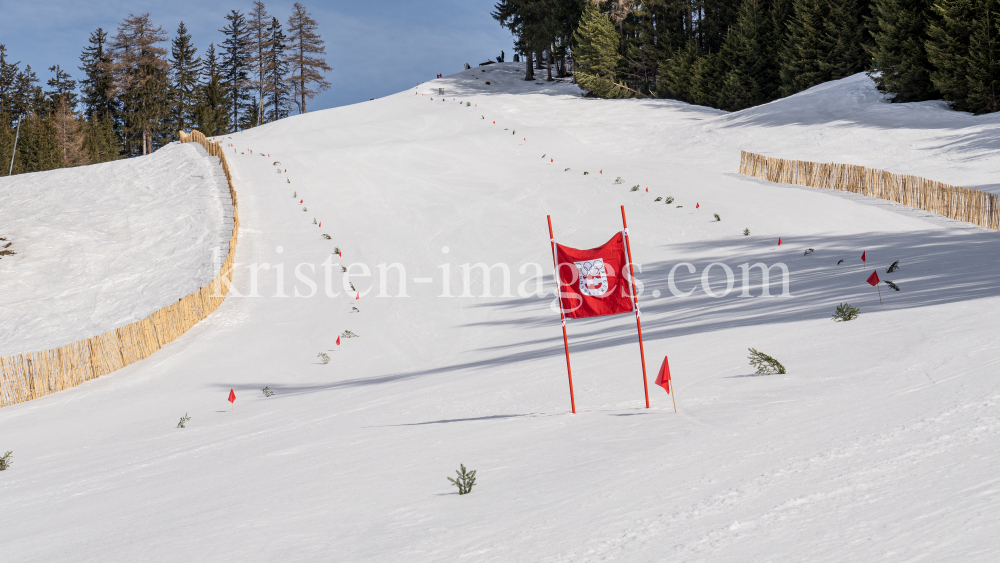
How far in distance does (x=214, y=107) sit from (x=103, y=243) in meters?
59.3

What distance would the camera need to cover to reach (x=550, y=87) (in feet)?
203

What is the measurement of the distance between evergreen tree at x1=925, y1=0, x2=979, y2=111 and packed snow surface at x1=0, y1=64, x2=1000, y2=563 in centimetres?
714

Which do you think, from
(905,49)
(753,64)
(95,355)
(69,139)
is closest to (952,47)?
(905,49)

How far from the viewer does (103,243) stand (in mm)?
27156

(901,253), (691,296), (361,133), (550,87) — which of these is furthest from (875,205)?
(550,87)

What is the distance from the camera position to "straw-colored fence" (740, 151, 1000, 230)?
1898 cm

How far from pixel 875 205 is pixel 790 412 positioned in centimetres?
1996

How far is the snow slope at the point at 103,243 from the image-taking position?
2056cm

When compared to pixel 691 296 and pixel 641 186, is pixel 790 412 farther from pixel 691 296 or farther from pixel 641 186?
pixel 641 186

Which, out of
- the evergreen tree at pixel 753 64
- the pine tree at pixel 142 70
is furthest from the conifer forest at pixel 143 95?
the evergreen tree at pixel 753 64

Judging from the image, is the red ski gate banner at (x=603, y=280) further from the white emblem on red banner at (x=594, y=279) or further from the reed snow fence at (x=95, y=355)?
the reed snow fence at (x=95, y=355)

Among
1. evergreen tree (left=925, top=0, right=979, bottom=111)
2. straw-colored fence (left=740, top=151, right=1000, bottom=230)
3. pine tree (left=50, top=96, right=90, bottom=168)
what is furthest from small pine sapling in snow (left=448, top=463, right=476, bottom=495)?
pine tree (left=50, top=96, right=90, bottom=168)

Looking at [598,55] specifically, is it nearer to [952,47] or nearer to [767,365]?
[952,47]

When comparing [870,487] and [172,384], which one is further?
[172,384]
